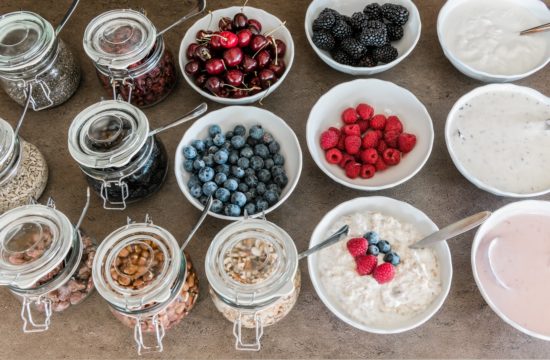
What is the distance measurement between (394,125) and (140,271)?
0.76 m

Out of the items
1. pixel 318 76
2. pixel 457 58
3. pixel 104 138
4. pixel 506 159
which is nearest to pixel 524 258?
pixel 506 159

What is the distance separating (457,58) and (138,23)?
87 cm

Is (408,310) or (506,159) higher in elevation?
(506,159)

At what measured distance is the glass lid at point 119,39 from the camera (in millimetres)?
1217

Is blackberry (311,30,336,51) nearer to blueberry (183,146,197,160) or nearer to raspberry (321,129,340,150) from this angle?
raspberry (321,129,340,150)

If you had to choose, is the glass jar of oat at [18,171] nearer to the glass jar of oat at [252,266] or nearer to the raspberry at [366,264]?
the glass jar of oat at [252,266]

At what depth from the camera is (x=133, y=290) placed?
3.23 ft

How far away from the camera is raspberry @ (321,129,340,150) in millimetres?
1341

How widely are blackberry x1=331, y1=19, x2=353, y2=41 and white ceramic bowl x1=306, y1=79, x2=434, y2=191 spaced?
5.4 inches

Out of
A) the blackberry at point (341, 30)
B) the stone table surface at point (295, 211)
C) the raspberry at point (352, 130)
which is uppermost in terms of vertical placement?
the blackberry at point (341, 30)

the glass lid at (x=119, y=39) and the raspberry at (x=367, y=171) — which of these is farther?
the raspberry at (x=367, y=171)

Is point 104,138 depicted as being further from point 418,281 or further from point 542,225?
point 542,225

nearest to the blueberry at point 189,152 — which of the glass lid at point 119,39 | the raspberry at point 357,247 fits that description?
the glass lid at point 119,39

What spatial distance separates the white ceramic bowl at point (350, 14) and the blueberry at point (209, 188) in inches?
19.7
